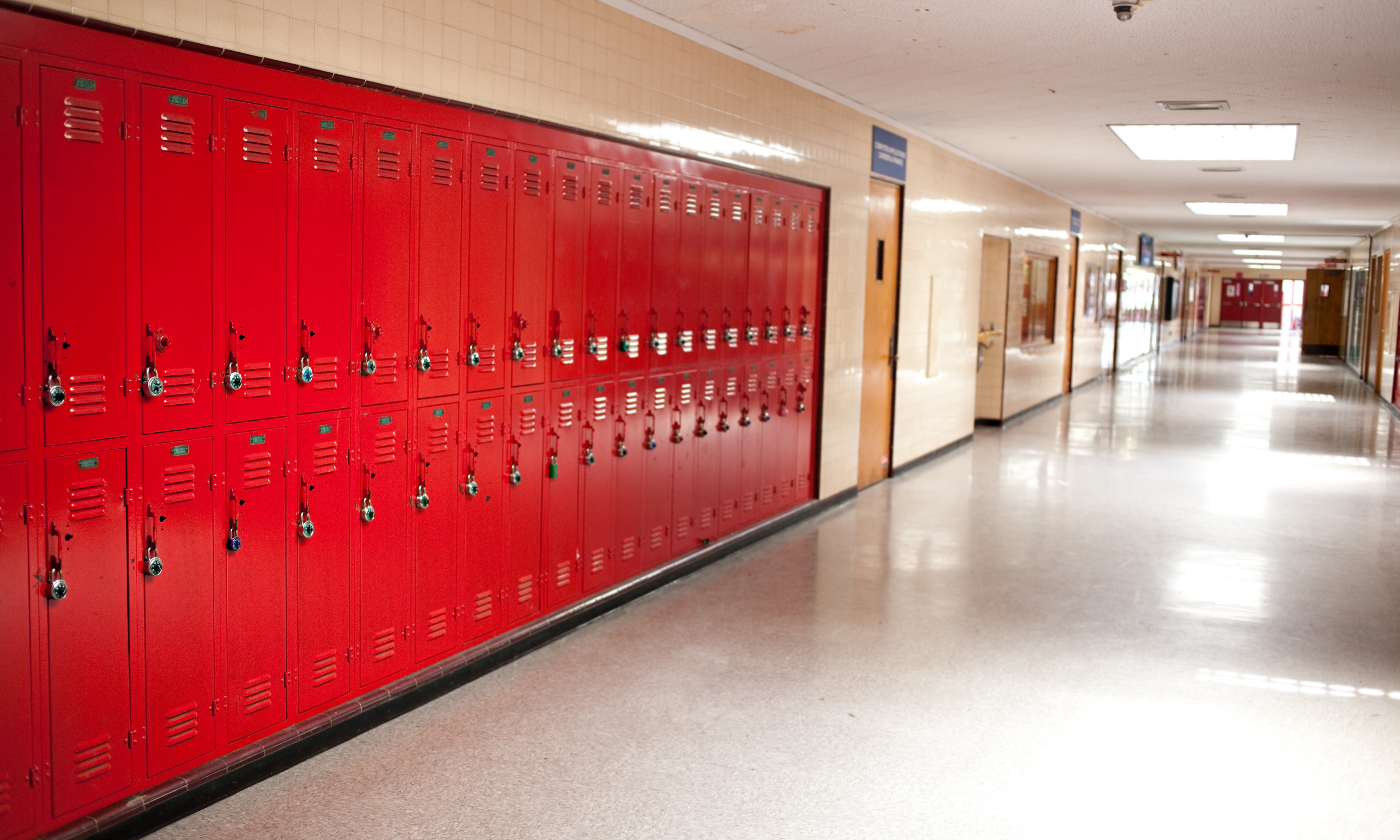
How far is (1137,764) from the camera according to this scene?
137 inches

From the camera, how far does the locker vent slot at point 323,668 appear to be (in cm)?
341

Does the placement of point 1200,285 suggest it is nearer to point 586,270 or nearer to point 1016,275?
point 1016,275

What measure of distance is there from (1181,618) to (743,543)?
2.32m

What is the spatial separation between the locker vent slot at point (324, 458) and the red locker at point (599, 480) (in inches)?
55.1

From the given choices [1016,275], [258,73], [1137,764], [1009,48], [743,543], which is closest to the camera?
[258,73]

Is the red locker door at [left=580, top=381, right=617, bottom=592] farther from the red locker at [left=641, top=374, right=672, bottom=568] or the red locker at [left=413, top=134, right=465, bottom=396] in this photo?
the red locker at [left=413, top=134, right=465, bottom=396]

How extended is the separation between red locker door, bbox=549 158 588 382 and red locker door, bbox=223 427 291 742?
55.8 inches

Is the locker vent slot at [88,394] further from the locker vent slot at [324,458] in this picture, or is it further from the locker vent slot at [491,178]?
the locker vent slot at [491,178]

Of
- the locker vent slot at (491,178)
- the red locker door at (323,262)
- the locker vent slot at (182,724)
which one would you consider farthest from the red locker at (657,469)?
the locker vent slot at (182,724)

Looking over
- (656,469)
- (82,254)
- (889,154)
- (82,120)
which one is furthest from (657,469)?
(889,154)

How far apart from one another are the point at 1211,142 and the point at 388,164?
709 cm

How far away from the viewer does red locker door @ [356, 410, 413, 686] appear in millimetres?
3529

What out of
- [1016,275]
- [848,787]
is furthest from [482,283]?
[1016,275]

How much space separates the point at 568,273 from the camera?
4418mm
